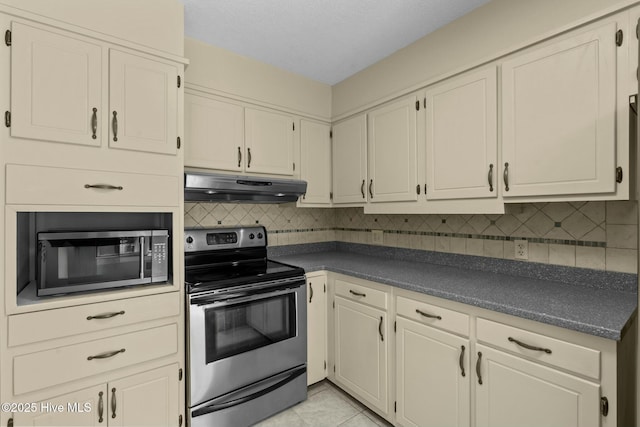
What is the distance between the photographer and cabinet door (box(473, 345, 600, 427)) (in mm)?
1098

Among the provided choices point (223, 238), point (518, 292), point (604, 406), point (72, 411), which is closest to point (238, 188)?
point (223, 238)

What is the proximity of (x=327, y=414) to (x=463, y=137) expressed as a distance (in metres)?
1.95

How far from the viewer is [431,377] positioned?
161cm

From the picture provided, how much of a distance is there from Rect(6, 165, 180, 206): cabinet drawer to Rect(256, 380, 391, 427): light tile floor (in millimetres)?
1525

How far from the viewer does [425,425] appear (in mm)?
1635

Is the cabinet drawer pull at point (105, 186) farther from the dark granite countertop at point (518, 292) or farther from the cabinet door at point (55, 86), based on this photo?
the dark granite countertop at point (518, 292)

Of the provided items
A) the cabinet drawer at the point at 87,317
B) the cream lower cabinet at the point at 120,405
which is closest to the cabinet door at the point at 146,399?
the cream lower cabinet at the point at 120,405

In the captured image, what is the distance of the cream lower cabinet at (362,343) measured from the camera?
6.13 feet

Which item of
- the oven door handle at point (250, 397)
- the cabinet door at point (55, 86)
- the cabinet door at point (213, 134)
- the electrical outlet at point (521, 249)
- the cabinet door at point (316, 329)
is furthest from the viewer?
the cabinet door at point (316, 329)

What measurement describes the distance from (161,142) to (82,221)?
2.38 feet

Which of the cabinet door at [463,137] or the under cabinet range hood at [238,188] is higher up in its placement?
the cabinet door at [463,137]

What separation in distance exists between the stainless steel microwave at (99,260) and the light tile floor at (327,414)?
1.20 meters

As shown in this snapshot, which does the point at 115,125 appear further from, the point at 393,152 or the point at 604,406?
the point at 604,406

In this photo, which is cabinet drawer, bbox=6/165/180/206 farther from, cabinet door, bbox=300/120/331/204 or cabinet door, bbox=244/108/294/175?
cabinet door, bbox=300/120/331/204
